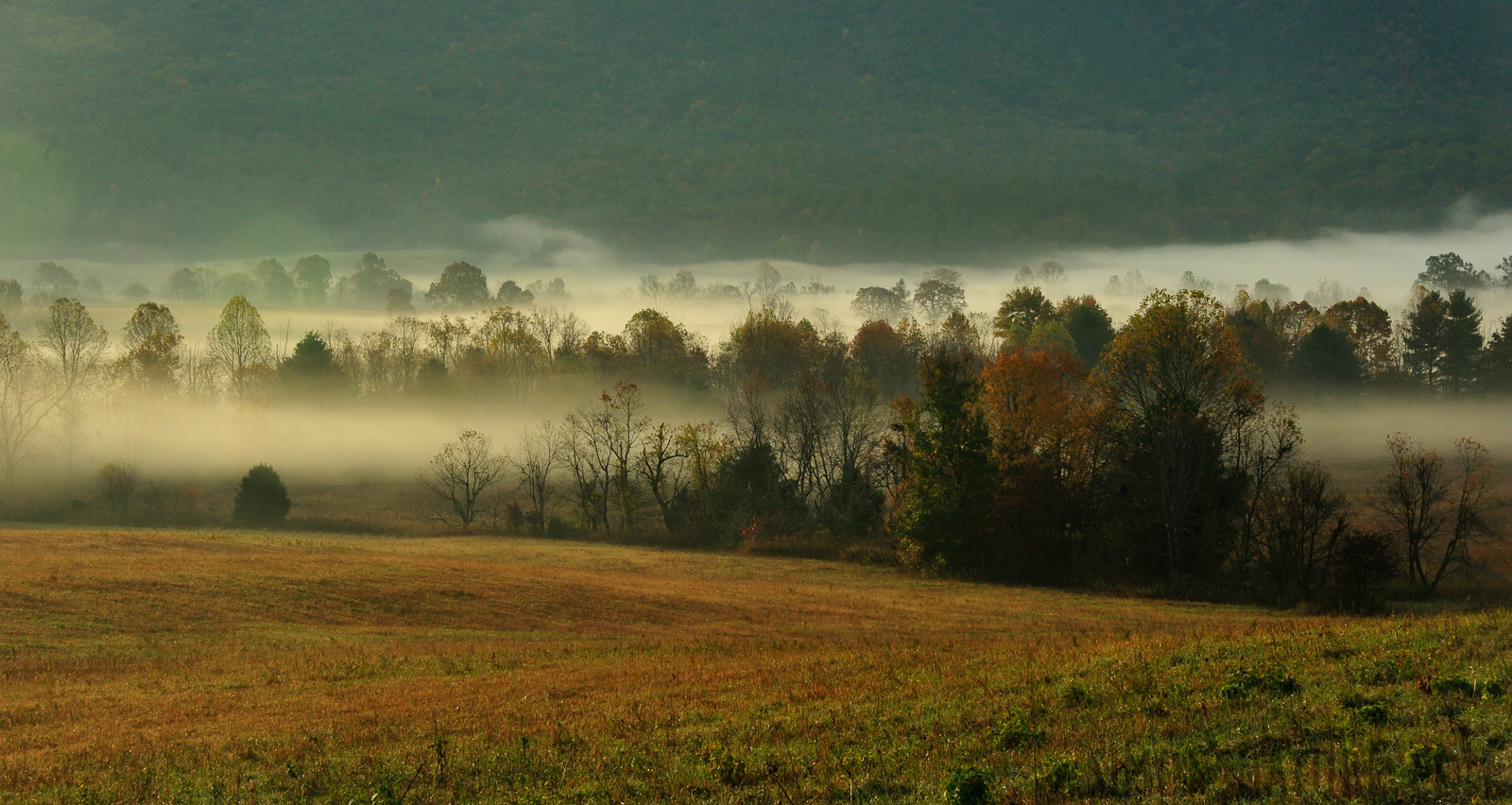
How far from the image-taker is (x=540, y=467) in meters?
87.2

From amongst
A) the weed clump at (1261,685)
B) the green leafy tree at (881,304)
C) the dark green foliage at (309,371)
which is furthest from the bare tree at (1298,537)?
the green leafy tree at (881,304)

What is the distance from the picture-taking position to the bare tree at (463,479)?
84188 mm

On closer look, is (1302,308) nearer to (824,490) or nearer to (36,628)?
(824,490)

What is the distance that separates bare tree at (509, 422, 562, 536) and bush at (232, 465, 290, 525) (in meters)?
18.8

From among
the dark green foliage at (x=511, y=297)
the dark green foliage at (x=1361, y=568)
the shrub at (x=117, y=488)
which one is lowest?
the dark green foliage at (x=1361, y=568)

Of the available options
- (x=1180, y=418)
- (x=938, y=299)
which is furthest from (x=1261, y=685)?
(x=938, y=299)

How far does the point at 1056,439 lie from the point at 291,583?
43.7m

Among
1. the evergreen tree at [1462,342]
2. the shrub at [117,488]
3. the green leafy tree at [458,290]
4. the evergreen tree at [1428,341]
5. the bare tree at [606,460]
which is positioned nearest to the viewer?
the shrub at [117,488]

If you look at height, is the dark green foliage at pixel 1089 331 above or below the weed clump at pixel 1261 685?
above

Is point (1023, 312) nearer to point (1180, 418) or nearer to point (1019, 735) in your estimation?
point (1180, 418)

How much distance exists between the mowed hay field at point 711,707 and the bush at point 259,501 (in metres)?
40.3

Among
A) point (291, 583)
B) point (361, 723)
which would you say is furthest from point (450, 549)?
point (361, 723)

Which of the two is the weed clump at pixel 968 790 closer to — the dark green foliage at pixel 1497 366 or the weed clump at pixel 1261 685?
the weed clump at pixel 1261 685

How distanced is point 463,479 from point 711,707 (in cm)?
7870
